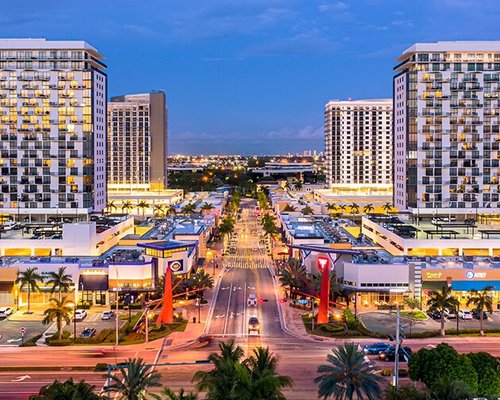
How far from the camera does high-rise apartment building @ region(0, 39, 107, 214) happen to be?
13138cm

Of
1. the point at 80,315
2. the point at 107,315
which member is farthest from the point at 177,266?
the point at 80,315

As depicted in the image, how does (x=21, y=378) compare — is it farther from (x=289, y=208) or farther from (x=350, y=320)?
(x=289, y=208)

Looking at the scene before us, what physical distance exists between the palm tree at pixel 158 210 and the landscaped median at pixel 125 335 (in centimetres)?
9642

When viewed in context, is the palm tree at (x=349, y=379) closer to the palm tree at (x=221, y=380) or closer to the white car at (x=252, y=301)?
the palm tree at (x=221, y=380)

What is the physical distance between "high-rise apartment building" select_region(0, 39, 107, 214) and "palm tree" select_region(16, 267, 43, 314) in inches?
2293

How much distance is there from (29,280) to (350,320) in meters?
36.5

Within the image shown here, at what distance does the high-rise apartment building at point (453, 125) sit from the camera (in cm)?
12988

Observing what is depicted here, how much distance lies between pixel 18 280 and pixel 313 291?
34544 millimetres

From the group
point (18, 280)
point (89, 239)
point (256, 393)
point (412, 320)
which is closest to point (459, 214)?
point (412, 320)

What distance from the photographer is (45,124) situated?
132375 mm

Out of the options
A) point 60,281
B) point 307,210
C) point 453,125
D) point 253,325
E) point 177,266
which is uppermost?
point 453,125

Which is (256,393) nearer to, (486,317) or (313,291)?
(313,291)

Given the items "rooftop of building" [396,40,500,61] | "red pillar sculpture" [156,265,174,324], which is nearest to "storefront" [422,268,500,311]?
"red pillar sculpture" [156,265,174,324]

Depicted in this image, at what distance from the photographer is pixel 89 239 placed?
9294 centimetres
